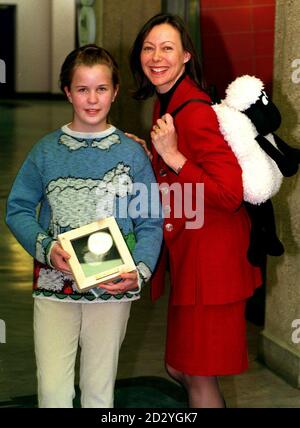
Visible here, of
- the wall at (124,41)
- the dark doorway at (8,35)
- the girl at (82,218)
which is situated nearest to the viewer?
the girl at (82,218)

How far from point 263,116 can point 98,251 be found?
0.78 m

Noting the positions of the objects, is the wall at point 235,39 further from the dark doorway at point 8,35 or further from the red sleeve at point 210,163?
the dark doorway at point 8,35

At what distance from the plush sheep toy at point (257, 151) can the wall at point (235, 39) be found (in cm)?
345

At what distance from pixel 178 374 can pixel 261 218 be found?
68 centimetres

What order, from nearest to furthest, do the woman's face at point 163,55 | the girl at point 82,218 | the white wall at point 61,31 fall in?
1. the girl at point 82,218
2. the woman's face at point 163,55
3. the white wall at point 61,31

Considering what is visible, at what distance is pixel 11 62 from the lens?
28.6 metres

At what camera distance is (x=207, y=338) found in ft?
11.8

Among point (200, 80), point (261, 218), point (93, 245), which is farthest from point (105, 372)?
point (200, 80)

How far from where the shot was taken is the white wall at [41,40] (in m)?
27.4

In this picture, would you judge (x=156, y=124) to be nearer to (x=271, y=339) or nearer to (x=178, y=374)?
(x=178, y=374)

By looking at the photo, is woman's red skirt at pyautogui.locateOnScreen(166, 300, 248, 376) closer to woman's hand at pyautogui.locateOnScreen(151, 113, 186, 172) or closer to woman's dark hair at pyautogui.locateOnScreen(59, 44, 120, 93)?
woman's hand at pyautogui.locateOnScreen(151, 113, 186, 172)

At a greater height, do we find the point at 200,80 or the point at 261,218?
the point at 200,80

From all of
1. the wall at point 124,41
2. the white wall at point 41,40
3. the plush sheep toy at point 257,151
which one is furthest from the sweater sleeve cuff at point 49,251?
the white wall at point 41,40

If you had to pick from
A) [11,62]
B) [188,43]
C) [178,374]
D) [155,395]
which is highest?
[188,43]
